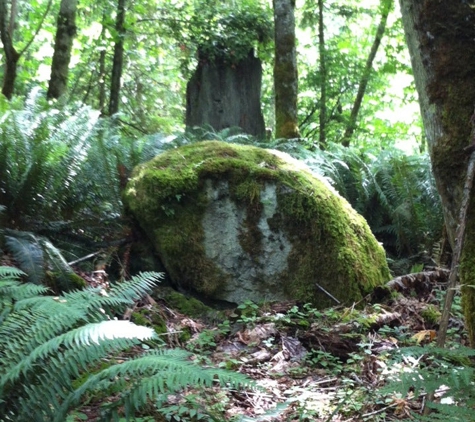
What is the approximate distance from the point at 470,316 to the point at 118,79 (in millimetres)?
7697

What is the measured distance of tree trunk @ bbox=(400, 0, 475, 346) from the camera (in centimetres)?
247

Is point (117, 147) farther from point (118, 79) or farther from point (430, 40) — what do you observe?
point (118, 79)

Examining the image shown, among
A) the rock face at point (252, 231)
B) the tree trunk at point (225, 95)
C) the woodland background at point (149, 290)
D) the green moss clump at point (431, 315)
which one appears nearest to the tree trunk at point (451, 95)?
the woodland background at point (149, 290)

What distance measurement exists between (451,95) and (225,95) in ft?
24.2

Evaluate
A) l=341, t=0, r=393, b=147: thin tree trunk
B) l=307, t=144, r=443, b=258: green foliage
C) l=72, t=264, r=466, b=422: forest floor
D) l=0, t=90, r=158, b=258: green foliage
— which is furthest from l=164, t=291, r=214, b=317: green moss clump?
l=341, t=0, r=393, b=147: thin tree trunk

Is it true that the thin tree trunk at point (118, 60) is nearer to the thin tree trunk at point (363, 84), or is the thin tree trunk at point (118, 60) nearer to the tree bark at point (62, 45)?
the tree bark at point (62, 45)

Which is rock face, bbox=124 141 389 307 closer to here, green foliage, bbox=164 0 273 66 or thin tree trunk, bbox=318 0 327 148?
green foliage, bbox=164 0 273 66

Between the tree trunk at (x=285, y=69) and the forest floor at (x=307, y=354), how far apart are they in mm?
3984

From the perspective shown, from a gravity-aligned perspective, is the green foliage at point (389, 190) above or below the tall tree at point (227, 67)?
below

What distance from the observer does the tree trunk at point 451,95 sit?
2.47m

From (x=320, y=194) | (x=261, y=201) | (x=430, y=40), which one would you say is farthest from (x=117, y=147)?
(x=430, y=40)

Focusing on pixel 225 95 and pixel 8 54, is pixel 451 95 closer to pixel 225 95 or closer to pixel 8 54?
pixel 8 54

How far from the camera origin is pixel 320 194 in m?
4.21

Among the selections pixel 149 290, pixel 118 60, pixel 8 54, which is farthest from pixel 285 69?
pixel 149 290
